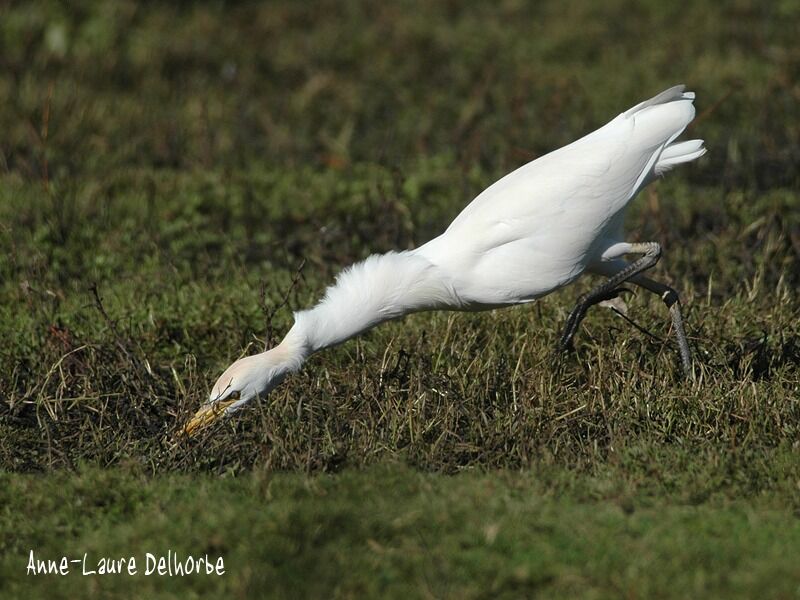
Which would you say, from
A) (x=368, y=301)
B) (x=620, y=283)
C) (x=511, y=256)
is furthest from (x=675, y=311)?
(x=368, y=301)

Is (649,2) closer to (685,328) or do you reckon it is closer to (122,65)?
(122,65)

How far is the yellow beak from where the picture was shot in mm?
4613

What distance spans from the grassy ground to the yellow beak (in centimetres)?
7

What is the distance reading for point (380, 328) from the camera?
5.64 meters

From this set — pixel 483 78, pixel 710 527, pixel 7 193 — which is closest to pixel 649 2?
pixel 483 78

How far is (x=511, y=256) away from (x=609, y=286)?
25.4 inches

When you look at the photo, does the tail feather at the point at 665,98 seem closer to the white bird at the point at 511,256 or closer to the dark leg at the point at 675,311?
the white bird at the point at 511,256

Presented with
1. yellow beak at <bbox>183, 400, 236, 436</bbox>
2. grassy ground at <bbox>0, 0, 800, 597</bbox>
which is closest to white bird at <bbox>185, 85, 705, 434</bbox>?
yellow beak at <bbox>183, 400, 236, 436</bbox>

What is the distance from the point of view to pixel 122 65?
9453 millimetres

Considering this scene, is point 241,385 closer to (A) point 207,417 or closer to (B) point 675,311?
(A) point 207,417

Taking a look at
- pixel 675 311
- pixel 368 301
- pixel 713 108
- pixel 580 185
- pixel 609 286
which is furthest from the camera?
pixel 713 108

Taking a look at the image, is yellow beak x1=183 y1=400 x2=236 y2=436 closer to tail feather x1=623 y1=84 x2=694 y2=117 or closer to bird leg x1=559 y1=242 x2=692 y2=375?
bird leg x1=559 y1=242 x2=692 y2=375

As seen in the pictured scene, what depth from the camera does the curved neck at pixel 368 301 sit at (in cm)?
475

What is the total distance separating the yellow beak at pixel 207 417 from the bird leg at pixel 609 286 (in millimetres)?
1469
